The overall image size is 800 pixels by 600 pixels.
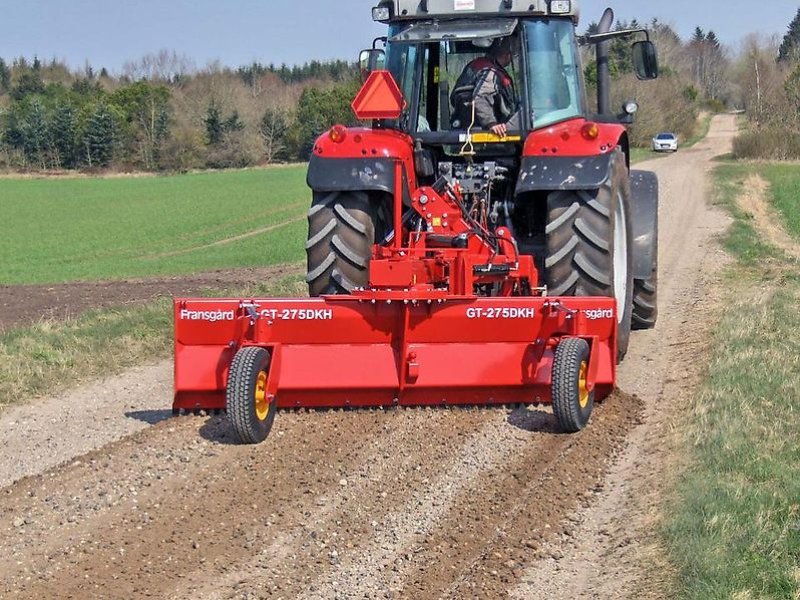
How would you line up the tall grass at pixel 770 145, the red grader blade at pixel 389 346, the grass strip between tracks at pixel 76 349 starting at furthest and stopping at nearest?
1. the tall grass at pixel 770 145
2. the grass strip between tracks at pixel 76 349
3. the red grader blade at pixel 389 346

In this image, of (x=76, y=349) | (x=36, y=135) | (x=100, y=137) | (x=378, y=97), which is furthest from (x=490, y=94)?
(x=36, y=135)

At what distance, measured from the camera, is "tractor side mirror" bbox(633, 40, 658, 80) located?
755 cm

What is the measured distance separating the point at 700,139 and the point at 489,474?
60.3 m

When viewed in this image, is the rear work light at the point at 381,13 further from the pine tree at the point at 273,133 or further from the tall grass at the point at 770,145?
the pine tree at the point at 273,133

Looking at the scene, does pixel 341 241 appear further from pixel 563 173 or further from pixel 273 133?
pixel 273 133

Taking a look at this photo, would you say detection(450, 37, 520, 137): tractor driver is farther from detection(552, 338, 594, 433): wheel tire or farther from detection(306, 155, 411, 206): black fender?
detection(552, 338, 594, 433): wheel tire

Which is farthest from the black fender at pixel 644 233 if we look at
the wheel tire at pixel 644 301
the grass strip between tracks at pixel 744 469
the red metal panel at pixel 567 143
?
the red metal panel at pixel 567 143

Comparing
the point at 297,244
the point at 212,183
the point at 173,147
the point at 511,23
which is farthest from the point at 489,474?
the point at 173,147

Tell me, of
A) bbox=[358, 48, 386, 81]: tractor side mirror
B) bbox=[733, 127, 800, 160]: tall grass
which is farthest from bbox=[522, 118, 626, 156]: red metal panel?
bbox=[733, 127, 800, 160]: tall grass

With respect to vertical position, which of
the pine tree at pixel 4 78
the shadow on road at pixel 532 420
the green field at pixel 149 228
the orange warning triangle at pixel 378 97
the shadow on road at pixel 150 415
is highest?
the pine tree at pixel 4 78

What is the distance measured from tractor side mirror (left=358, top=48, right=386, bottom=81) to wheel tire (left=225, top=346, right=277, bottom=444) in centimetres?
241

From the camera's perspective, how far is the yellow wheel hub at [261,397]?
5.91 m

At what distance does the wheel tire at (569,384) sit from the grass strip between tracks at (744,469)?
56 centimetres

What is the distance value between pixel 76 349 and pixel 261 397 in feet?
10.9
